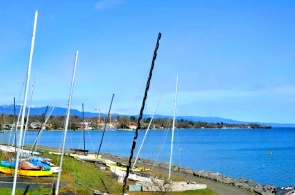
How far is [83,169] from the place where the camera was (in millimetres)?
44062

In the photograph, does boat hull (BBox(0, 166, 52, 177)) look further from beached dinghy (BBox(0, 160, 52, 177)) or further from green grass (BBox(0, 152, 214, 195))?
green grass (BBox(0, 152, 214, 195))

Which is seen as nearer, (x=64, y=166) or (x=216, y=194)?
(x=216, y=194)

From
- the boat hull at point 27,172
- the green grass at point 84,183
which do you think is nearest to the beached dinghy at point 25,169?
the boat hull at point 27,172

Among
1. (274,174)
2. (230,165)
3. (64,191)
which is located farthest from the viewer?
(230,165)

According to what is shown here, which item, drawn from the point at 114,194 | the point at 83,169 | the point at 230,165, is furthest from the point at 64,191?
the point at 230,165

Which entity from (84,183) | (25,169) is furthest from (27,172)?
(84,183)

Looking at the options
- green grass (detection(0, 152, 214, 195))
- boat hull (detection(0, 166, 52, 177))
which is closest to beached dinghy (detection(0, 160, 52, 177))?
boat hull (detection(0, 166, 52, 177))

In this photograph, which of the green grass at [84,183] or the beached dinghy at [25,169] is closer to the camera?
the green grass at [84,183]

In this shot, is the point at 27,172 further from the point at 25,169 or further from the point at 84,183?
the point at 84,183

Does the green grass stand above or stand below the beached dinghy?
below

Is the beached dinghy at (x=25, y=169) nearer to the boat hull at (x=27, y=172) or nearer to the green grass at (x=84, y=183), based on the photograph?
the boat hull at (x=27, y=172)

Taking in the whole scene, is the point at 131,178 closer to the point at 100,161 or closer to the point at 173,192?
the point at 173,192

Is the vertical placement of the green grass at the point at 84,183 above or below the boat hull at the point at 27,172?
below

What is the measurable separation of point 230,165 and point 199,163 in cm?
729
